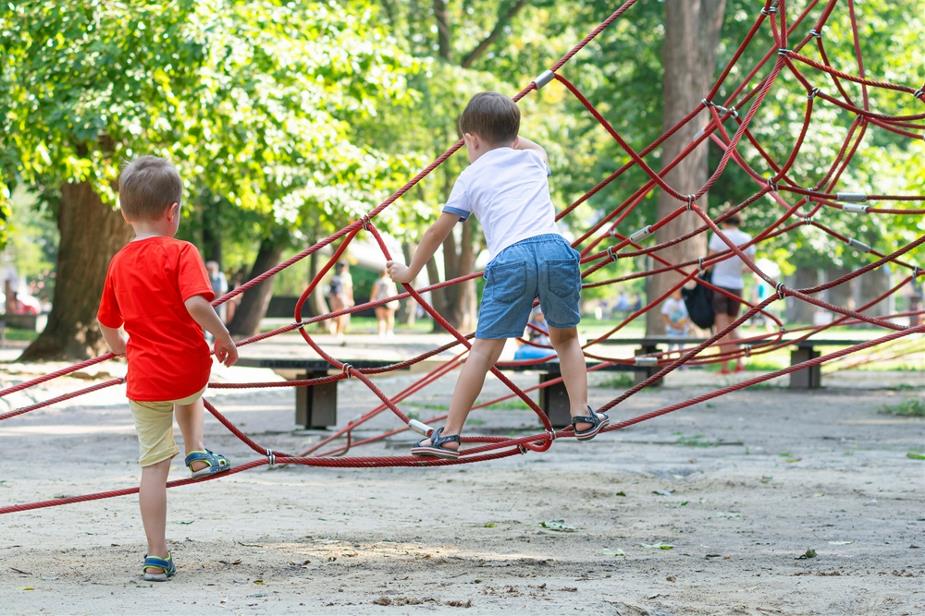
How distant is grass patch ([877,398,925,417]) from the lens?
10.4 m

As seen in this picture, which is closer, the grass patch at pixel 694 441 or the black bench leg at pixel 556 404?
the grass patch at pixel 694 441

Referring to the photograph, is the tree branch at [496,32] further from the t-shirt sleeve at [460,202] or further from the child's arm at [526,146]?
the t-shirt sleeve at [460,202]

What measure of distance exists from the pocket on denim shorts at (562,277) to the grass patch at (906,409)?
6.63 meters

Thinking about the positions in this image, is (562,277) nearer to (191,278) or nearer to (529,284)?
(529,284)

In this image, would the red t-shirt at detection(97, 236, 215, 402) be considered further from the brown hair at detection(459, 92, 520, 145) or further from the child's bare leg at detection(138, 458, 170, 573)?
the brown hair at detection(459, 92, 520, 145)

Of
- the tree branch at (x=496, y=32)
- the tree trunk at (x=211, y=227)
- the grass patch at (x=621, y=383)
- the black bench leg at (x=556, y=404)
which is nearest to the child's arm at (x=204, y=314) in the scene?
the black bench leg at (x=556, y=404)

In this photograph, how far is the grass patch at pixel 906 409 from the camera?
1036 centimetres

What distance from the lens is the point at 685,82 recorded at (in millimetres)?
15836

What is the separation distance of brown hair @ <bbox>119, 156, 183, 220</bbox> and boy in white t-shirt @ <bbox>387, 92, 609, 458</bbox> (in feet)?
2.44

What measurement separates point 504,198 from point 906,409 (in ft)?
22.8

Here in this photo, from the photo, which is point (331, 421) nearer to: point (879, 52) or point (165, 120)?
point (165, 120)

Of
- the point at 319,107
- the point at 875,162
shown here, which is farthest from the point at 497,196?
the point at 875,162

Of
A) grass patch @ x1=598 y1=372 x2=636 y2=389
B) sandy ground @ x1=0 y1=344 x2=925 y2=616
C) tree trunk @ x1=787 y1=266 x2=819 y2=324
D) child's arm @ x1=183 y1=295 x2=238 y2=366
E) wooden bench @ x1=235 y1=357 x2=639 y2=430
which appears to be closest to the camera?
sandy ground @ x1=0 y1=344 x2=925 y2=616

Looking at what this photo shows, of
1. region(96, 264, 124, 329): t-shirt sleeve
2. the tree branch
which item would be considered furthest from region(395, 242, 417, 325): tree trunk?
region(96, 264, 124, 329): t-shirt sleeve
